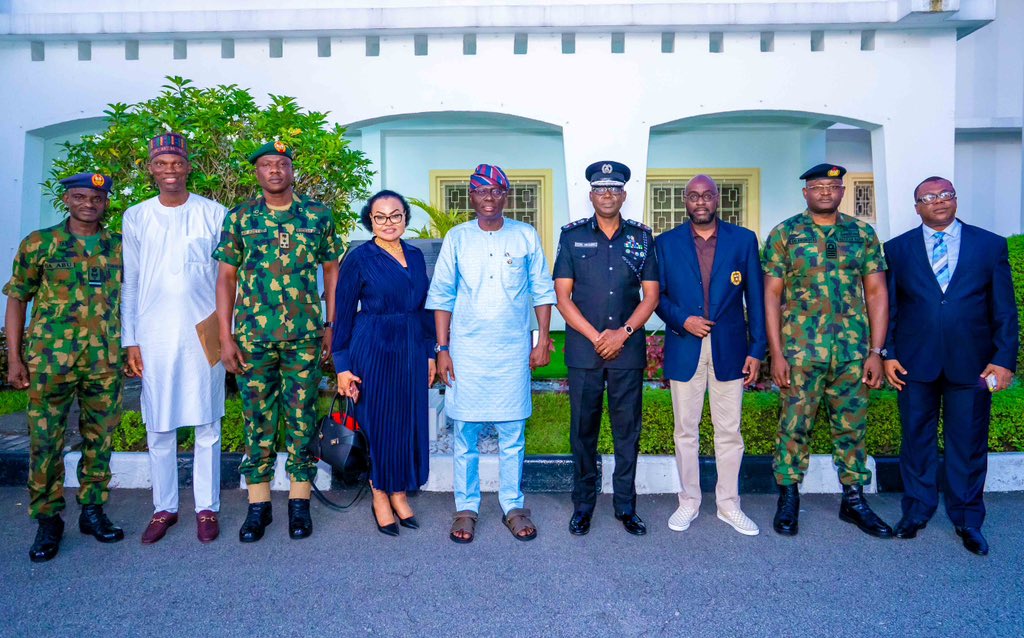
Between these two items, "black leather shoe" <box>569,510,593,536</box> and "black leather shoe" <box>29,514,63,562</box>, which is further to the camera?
"black leather shoe" <box>569,510,593,536</box>

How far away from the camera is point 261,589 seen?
313cm

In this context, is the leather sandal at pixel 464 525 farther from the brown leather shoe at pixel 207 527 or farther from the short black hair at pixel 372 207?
the short black hair at pixel 372 207

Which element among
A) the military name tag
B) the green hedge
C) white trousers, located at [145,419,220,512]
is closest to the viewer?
the military name tag

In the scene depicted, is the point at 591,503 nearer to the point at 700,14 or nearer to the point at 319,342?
the point at 319,342

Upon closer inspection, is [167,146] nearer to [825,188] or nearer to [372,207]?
[372,207]

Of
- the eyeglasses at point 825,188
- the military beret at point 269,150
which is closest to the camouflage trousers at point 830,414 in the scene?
the eyeglasses at point 825,188

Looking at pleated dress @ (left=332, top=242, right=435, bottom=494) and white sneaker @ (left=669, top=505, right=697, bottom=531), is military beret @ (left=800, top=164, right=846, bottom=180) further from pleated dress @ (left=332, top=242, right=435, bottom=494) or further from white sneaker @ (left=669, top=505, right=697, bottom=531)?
pleated dress @ (left=332, top=242, right=435, bottom=494)

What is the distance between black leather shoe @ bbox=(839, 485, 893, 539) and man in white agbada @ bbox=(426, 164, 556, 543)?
5.83 ft

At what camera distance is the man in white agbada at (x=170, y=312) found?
3650 mm

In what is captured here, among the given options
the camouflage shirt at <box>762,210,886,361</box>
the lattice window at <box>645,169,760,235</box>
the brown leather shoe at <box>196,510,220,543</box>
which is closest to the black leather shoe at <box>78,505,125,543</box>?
the brown leather shoe at <box>196,510,220,543</box>

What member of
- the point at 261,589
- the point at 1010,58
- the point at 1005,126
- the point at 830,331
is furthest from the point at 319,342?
the point at 1010,58

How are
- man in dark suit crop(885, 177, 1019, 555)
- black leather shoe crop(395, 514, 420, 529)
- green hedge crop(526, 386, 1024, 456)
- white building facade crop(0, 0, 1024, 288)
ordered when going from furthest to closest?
1. white building facade crop(0, 0, 1024, 288)
2. green hedge crop(526, 386, 1024, 456)
3. black leather shoe crop(395, 514, 420, 529)
4. man in dark suit crop(885, 177, 1019, 555)

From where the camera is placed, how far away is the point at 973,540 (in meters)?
3.47

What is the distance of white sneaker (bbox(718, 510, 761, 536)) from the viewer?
12.2ft
